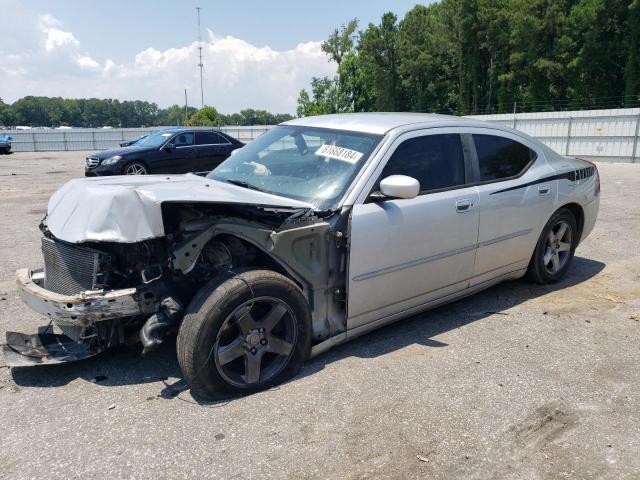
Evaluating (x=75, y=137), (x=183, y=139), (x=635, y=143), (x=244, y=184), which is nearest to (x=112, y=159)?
(x=183, y=139)

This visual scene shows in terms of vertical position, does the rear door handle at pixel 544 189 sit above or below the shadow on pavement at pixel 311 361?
above

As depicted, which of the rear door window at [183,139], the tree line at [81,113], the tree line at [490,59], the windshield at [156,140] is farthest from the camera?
the tree line at [81,113]

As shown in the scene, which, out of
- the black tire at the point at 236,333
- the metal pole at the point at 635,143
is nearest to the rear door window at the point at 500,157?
the black tire at the point at 236,333

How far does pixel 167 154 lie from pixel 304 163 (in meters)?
11.2

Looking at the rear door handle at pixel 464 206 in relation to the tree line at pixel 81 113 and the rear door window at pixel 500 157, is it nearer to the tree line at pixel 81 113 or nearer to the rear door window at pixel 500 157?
the rear door window at pixel 500 157

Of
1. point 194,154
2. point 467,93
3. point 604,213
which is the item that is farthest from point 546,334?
point 467,93

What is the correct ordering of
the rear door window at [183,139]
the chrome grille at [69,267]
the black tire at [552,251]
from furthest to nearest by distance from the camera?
the rear door window at [183,139] < the black tire at [552,251] < the chrome grille at [69,267]

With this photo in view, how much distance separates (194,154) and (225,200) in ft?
39.7

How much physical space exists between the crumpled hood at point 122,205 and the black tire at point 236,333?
466mm

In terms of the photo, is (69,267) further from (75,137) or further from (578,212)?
(75,137)

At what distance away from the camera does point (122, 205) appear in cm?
293

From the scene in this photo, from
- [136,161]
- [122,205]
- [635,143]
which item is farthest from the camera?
[635,143]

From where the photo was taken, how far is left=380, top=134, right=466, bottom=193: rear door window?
12.6 ft

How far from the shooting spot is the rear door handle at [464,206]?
4.04 m
